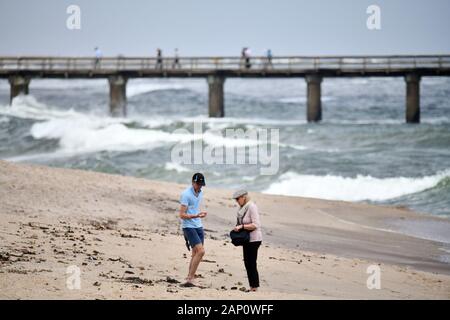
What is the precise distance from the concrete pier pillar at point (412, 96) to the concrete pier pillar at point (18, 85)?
58.2 feet

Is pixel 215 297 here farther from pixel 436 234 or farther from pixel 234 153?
pixel 234 153

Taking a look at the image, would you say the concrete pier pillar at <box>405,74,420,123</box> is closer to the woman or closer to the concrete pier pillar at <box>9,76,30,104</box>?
the concrete pier pillar at <box>9,76,30,104</box>

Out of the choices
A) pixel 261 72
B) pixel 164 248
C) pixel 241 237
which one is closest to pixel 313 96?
pixel 261 72

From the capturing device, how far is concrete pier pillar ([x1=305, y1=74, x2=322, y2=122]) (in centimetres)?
4147

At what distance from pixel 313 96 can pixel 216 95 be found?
4.33 metres

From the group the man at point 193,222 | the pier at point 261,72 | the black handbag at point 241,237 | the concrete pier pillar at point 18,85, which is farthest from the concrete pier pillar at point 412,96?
the black handbag at point 241,237

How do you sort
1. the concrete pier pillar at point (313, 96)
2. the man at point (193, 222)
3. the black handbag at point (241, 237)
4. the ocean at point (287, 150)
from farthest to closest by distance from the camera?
the concrete pier pillar at point (313, 96) → the ocean at point (287, 150) → the man at point (193, 222) → the black handbag at point (241, 237)

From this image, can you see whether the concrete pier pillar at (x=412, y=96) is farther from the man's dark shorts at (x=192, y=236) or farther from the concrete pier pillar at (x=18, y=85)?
the man's dark shorts at (x=192, y=236)

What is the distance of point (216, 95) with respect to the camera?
138ft

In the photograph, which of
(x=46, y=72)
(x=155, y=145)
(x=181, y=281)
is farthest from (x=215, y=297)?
(x=46, y=72)

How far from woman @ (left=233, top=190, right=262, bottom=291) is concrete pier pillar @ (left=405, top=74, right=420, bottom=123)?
32.0 metres

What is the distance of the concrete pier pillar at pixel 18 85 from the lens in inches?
1759

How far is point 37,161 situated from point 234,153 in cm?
696
